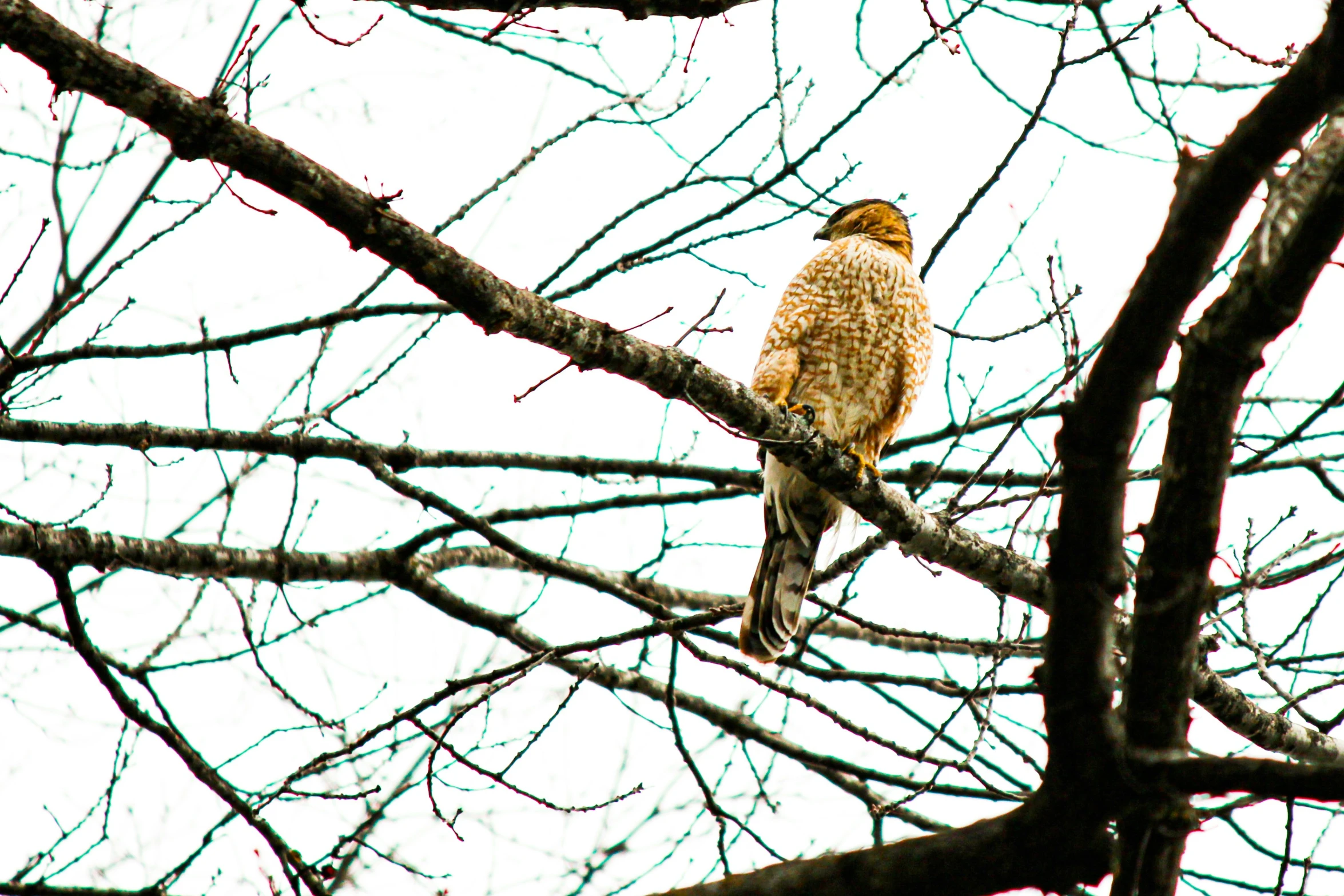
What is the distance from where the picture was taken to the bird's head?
5797mm

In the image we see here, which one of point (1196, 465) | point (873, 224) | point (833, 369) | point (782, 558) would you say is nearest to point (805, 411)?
point (833, 369)

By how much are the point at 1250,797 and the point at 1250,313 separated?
1.03 metres

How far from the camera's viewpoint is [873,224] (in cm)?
590

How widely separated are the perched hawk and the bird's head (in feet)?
1.31

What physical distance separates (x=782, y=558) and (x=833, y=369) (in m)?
0.90

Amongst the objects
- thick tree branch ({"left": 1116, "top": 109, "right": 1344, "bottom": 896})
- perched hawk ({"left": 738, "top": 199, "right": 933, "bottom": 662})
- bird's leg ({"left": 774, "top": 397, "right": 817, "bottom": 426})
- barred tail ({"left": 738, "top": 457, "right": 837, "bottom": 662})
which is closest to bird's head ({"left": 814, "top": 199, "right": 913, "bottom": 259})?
perched hawk ({"left": 738, "top": 199, "right": 933, "bottom": 662})

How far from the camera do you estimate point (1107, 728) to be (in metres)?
1.76

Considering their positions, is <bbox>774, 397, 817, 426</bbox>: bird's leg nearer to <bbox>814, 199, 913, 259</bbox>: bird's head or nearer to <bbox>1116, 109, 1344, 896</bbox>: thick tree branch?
<bbox>814, 199, 913, 259</bbox>: bird's head

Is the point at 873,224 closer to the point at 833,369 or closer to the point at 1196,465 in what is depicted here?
the point at 833,369

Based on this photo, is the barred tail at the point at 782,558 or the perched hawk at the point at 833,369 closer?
the barred tail at the point at 782,558

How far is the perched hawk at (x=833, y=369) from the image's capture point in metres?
4.94

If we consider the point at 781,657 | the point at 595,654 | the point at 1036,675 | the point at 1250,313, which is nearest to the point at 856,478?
the point at 781,657

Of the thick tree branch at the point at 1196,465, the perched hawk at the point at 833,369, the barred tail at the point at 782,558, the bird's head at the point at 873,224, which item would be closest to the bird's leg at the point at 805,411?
the perched hawk at the point at 833,369

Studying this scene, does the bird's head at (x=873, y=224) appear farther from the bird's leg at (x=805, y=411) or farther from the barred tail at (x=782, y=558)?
the barred tail at (x=782, y=558)
